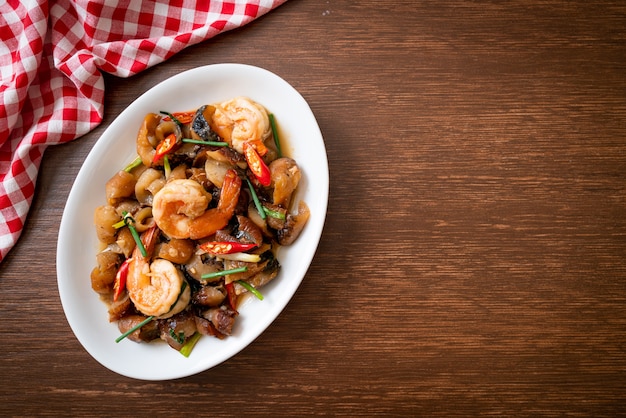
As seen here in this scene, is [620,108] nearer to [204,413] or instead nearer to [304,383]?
[304,383]

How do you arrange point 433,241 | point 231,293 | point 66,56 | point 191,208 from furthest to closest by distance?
1. point 66,56
2. point 433,241
3. point 231,293
4. point 191,208

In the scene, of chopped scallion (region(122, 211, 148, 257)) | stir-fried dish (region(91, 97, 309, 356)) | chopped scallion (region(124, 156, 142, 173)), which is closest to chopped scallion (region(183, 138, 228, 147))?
stir-fried dish (region(91, 97, 309, 356))

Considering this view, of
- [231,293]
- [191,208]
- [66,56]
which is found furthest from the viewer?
[66,56]

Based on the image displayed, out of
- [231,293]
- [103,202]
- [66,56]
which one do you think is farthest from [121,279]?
[66,56]

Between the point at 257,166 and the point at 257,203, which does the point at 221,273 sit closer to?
the point at 257,203

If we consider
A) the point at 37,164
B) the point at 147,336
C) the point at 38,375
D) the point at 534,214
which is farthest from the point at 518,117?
the point at 38,375

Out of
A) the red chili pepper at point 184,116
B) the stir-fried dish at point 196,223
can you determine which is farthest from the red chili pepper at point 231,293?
the red chili pepper at point 184,116
